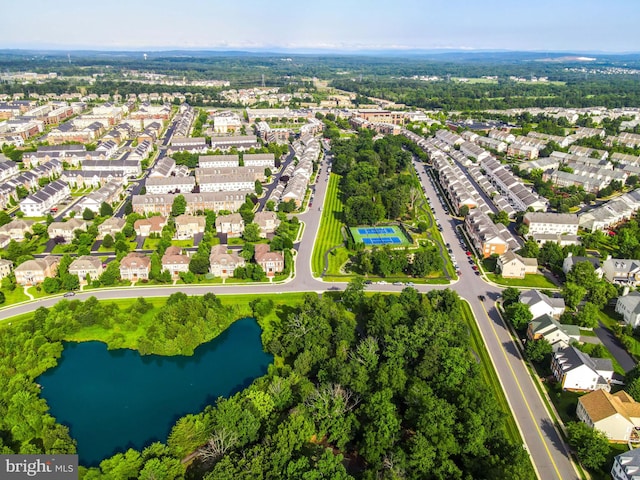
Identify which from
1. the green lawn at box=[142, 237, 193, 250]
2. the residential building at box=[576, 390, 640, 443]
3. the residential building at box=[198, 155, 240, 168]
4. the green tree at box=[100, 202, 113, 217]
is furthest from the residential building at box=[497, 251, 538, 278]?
the residential building at box=[198, 155, 240, 168]

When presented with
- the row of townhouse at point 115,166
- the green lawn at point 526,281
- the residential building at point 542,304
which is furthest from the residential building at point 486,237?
the row of townhouse at point 115,166

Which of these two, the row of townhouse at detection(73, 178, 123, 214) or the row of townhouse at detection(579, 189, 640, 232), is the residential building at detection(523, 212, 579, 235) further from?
the row of townhouse at detection(73, 178, 123, 214)

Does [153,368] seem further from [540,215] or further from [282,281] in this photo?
[540,215]

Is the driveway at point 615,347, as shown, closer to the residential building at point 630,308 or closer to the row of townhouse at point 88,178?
the residential building at point 630,308

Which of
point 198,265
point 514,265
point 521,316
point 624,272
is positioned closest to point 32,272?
point 198,265

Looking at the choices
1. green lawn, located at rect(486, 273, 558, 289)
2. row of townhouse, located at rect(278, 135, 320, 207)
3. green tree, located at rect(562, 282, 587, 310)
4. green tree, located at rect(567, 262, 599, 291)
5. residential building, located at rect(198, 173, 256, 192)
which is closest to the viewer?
green tree, located at rect(562, 282, 587, 310)
